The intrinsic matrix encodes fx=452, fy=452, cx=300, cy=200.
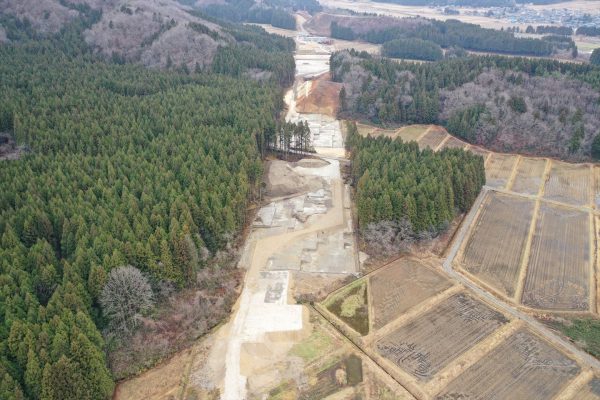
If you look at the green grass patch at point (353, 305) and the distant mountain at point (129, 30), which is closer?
the green grass patch at point (353, 305)

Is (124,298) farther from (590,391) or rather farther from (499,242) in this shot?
(499,242)

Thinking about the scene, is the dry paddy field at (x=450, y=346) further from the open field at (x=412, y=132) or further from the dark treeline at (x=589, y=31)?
the dark treeline at (x=589, y=31)

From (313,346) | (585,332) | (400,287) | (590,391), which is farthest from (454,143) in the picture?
(313,346)

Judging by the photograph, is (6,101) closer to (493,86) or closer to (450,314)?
(450,314)

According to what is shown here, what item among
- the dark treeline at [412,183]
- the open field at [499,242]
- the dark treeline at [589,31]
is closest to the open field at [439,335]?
the open field at [499,242]

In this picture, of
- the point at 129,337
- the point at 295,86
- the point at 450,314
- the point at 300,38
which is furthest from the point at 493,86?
the point at 300,38
